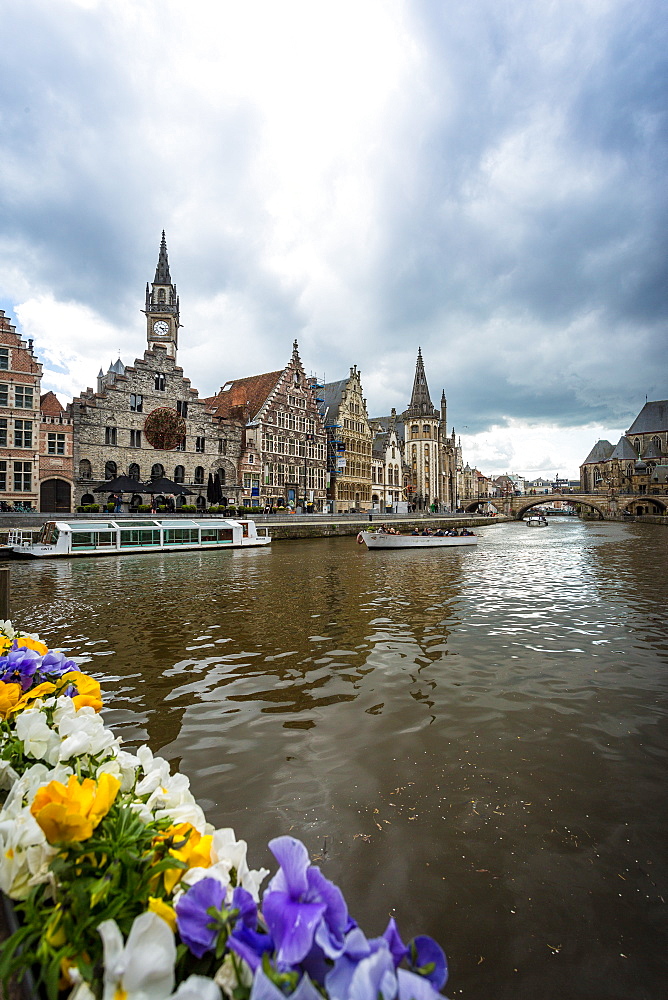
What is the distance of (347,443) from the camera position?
66125 mm

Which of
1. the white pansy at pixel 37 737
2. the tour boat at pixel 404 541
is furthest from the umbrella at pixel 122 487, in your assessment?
the white pansy at pixel 37 737

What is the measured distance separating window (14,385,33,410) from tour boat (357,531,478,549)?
24.1 metres

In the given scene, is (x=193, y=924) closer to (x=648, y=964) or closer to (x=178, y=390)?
(x=648, y=964)

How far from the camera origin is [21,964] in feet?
4.04

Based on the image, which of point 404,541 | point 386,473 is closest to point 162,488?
point 404,541

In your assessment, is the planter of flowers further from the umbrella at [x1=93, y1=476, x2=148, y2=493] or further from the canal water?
the umbrella at [x1=93, y1=476, x2=148, y2=493]

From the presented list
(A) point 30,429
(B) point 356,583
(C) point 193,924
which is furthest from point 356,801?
(A) point 30,429

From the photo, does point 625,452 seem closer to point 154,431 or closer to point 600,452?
point 600,452

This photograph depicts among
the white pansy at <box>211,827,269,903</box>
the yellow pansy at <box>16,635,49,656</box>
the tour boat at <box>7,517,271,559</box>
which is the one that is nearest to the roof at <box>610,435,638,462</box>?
the tour boat at <box>7,517,271,559</box>

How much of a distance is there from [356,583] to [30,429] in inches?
1125

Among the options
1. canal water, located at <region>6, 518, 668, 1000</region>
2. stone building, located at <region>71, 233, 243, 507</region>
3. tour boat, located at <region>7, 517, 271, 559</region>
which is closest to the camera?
canal water, located at <region>6, 518, 668, 1000</region>

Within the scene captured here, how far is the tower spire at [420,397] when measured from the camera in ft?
337

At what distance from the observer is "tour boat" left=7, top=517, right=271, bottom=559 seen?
24781 mm

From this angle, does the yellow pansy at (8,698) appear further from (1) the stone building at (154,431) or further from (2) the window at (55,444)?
(2) the window at (55,444)
